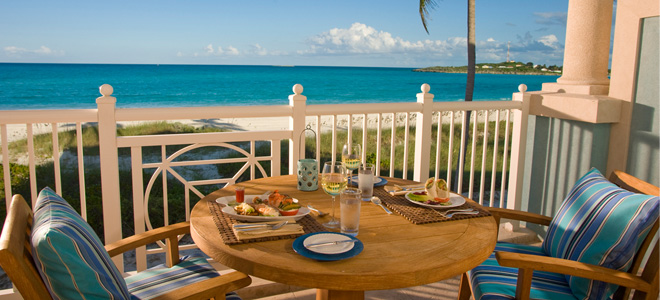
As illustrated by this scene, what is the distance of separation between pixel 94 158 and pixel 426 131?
35.8ft

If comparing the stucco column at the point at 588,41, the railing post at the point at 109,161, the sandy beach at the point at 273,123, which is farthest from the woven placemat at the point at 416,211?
the sandy beach at the point at 273,123

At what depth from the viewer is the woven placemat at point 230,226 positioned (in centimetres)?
154

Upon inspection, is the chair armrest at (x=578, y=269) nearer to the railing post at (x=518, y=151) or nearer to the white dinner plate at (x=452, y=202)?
the white dinner plate at (x=452, y=202)

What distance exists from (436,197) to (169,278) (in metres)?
1.09

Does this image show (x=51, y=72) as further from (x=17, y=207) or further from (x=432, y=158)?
(x=17, y=207)

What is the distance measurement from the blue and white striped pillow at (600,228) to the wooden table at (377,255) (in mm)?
397

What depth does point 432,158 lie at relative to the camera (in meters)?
12.5

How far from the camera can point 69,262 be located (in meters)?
1.22

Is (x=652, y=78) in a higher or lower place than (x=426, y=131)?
higher

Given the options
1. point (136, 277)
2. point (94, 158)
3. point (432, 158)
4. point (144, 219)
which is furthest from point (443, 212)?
point (94, 158)

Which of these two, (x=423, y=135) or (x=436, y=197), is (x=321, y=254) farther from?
(x=423, y=135)

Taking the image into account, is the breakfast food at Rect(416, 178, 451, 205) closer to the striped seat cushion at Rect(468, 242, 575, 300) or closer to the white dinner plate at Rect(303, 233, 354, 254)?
the striped seat cushion at Rect(468, 242, 575, 300)

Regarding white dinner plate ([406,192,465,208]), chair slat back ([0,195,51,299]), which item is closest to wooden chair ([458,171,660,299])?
white dinner plate ([406,192,465,208])

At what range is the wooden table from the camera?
1.33 m
